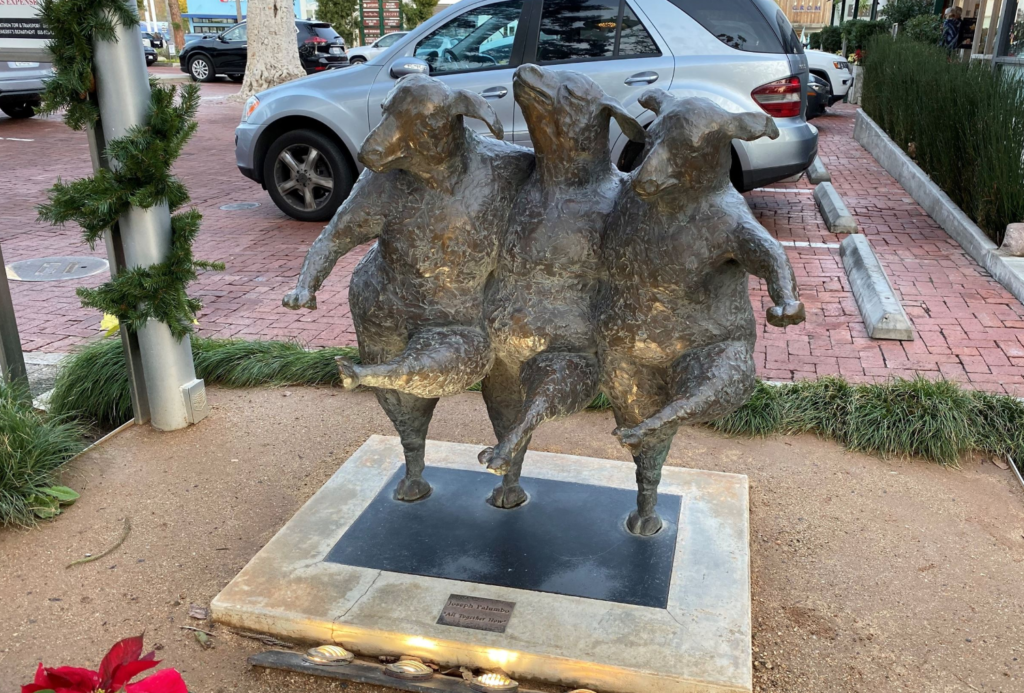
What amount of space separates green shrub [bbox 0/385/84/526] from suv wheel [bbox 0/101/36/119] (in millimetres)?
13590

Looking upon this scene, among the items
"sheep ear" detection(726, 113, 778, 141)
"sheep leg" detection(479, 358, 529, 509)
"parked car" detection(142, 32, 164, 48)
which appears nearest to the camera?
"sheep ear" detection(726, 113, 778, 141)

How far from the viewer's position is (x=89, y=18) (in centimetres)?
379

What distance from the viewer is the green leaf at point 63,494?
3627 mm

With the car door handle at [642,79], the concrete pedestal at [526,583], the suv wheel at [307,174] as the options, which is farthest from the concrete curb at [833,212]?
the concrete pedestal at [526,583]

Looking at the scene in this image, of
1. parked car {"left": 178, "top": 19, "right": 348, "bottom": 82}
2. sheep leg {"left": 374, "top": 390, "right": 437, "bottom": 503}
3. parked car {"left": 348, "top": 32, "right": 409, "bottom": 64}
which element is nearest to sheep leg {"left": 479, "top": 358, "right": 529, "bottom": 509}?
sheep leg {"left": 374, "top": 390, "right": 437, "bottom": 503}

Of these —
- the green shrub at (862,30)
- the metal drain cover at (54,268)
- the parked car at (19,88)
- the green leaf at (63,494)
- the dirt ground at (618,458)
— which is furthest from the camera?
the green shrub at (862,30)

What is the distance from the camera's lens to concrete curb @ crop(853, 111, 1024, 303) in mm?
6848

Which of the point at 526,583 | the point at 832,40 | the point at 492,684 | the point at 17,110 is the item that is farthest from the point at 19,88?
the point at 832,40

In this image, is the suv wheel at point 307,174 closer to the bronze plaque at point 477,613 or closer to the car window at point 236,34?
the bronze plaque at point 477,613

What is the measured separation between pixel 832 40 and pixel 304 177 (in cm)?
2298

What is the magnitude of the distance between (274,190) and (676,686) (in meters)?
7.22

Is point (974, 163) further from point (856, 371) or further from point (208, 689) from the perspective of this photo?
point (208, 689)

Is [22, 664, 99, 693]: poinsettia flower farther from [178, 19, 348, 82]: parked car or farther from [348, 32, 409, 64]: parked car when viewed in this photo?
[178, 19, 348, 82]: parked car

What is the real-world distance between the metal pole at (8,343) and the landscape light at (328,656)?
253 cm
